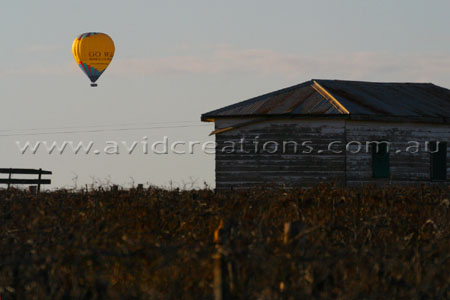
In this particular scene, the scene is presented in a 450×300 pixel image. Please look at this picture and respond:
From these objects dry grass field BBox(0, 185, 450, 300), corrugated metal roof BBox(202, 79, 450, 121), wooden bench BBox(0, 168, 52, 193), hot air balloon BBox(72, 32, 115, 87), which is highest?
hot air balloon BBox(72, 32, 115, 87)

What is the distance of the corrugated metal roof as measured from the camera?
27812 mm

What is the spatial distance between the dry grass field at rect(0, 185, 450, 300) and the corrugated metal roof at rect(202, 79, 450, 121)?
10.0m

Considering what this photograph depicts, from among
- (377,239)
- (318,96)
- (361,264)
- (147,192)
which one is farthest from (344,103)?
(361,264)

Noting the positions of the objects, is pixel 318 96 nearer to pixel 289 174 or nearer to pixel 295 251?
pixel 289 174

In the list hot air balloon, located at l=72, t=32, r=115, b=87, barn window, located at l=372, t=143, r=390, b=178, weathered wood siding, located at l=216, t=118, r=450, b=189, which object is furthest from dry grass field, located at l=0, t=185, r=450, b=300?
hot air balloon, located at l=72, t=32, r=115, b=87

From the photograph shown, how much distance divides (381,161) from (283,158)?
125 inches

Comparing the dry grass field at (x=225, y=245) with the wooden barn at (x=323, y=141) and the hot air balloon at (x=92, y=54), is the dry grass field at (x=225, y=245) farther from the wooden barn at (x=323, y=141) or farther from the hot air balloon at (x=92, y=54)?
the hot air balloon at (x=92, y=54)

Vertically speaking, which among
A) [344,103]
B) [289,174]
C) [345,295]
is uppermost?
[344,103]

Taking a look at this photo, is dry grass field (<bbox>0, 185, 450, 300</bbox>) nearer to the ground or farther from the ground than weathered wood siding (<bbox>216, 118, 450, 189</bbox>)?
nearer to the ground

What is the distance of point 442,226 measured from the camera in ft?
41.0

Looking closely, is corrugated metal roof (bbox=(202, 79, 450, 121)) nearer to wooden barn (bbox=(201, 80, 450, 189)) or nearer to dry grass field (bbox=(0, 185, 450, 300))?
wooden barn (bbox=(201, 80, 450, 189))

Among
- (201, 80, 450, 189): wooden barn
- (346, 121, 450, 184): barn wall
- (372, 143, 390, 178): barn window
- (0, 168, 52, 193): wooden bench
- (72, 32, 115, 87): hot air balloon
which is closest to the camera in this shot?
(201, 80, 450, 189): wooden barn

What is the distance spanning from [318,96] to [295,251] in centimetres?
2154

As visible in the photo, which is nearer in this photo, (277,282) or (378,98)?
(277,282)
